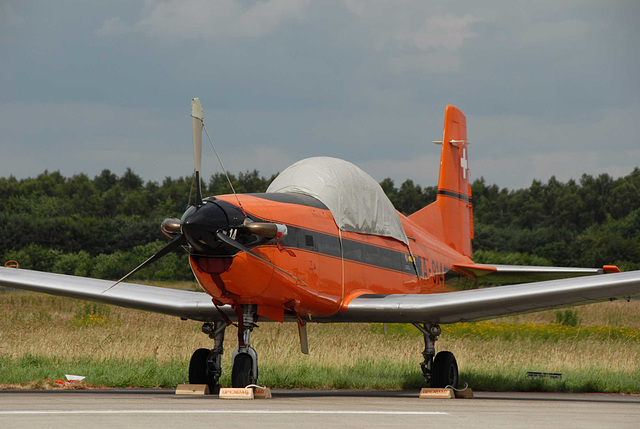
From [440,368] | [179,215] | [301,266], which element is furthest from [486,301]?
[179,215]

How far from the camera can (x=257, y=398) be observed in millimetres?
8594

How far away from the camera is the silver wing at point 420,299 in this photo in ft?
31.0

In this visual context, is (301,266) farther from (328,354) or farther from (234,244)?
(328,354)

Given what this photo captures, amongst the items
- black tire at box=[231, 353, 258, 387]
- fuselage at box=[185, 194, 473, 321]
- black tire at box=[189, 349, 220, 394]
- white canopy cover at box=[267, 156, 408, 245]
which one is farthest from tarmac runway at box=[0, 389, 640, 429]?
white canopy cover at box=[267, 156, 408, 245]

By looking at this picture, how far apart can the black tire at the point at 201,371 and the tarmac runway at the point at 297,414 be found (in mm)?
1873

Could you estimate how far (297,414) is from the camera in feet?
22.0

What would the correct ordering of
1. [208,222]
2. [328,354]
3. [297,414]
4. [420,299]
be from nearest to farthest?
[297,414] → [208,222] → [420,299] → [328,354]

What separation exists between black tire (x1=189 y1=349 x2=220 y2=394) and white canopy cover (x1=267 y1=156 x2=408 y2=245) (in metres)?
2.33

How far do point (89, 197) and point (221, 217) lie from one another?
219 feet

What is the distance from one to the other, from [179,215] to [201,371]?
52166mm

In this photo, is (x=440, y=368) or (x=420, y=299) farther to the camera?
(x=440, y=368)

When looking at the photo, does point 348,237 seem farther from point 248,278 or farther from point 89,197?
point 89,197

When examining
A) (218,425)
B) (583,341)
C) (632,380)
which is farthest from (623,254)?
(218,425)

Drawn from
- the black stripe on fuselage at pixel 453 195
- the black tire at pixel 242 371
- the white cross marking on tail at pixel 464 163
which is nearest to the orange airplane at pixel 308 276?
the black tire at pixel 242 371
